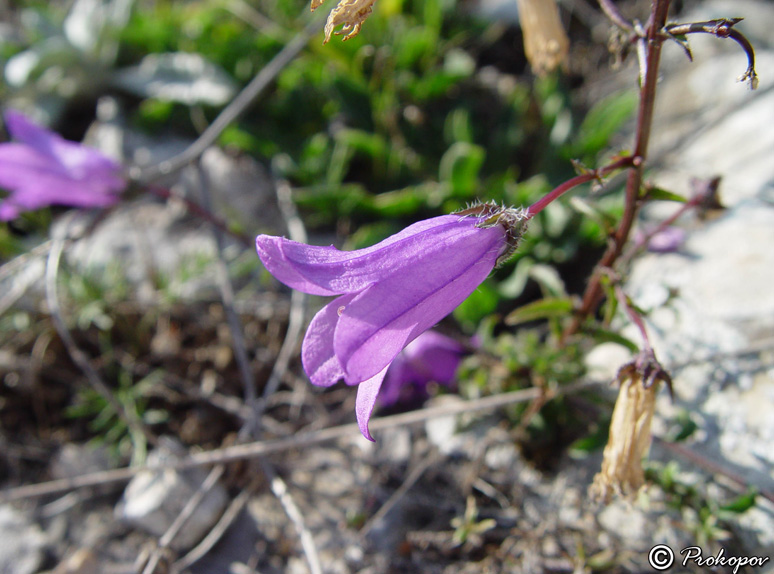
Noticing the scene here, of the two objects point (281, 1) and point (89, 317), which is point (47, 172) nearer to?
point (89, 317)

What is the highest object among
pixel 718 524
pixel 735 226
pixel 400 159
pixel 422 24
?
pixel 422 24

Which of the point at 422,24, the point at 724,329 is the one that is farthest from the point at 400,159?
the point at 724,329

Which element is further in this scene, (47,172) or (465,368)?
(47,172)

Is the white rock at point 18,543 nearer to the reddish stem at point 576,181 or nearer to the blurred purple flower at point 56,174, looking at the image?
the blurred purple flower at point 56,174

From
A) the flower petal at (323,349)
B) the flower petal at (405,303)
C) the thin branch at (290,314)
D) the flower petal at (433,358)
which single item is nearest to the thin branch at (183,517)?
the thin branch at (290,314)

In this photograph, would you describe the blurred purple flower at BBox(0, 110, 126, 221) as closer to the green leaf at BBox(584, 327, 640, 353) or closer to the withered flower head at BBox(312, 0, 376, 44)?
the withered flower head at BBox(312, 0, 376, 44)

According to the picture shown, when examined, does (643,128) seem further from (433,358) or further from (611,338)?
(433,358)
